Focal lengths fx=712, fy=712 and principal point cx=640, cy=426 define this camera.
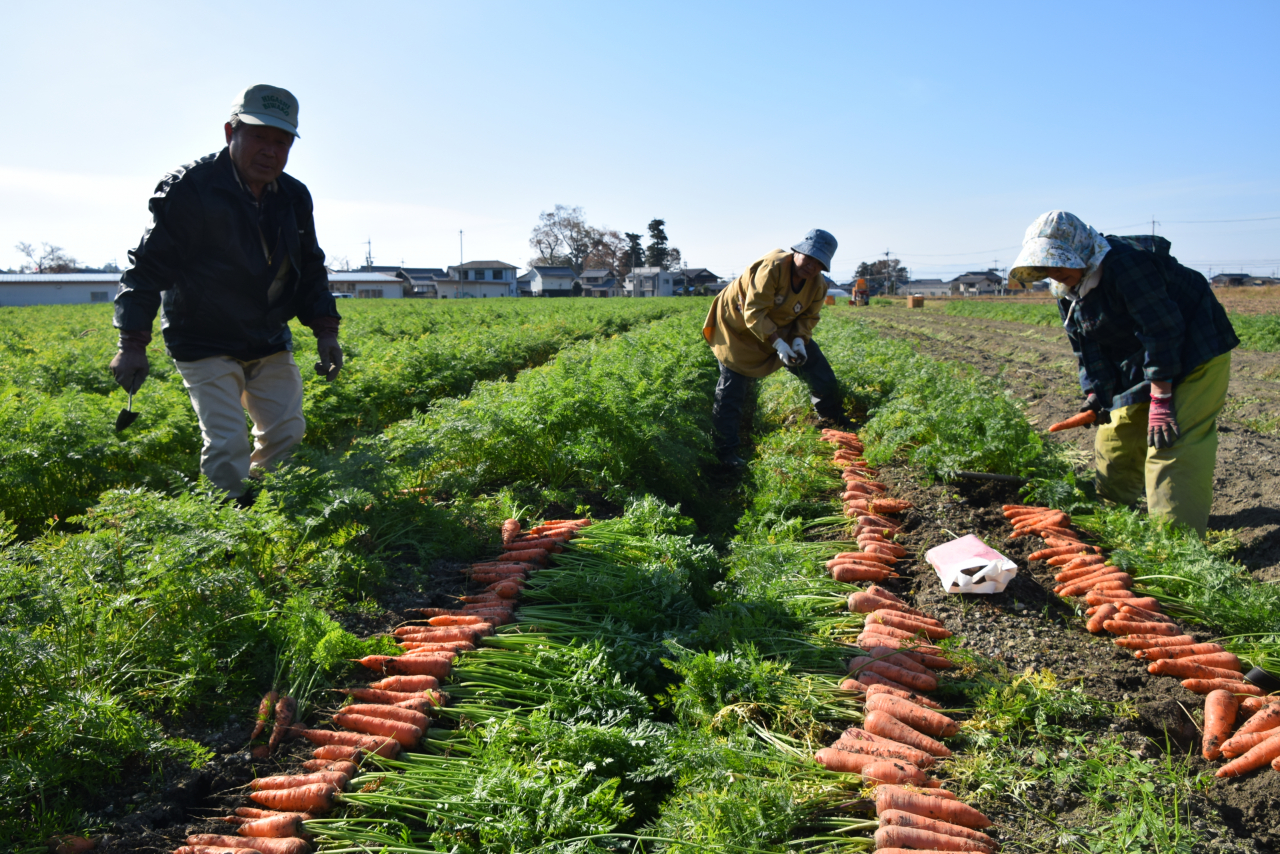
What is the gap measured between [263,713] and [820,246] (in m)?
5.45

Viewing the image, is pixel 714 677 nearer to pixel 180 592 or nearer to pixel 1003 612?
pixel 1003 612

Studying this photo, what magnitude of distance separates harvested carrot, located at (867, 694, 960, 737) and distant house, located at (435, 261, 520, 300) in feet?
273

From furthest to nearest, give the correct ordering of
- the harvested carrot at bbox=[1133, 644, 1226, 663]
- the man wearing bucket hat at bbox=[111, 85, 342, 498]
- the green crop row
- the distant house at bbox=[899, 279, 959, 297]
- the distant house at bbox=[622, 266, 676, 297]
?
the distant house at bbox=[899, 279, 959, 297] < the distant house at bbox=[622, 266, 676, 297] < the green crop row < the man wearing bucket hat at bbox=[111, 85, 342, 498] < the harvested carrot at bbox=[1133, 644, 1226, 663]

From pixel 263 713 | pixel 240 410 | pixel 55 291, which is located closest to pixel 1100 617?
pixel 263 713

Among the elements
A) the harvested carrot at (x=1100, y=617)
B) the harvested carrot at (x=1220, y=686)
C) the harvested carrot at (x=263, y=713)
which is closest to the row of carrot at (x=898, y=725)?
the harvested carrot at (x=1100, y=617)

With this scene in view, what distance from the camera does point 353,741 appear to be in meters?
2.49

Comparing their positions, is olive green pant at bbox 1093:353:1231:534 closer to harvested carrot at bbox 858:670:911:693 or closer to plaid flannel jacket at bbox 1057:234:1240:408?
plaid flannel jacket at bbox 1057:234:1240:408

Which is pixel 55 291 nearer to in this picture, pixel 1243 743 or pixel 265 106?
pixel 265 106

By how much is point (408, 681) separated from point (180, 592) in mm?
941

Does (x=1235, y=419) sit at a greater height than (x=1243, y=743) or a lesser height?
greater

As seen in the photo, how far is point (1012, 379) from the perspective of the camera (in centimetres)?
1119

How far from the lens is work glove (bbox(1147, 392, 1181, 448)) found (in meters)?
4.35

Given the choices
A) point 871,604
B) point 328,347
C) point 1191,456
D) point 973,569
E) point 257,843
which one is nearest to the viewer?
point 257,843

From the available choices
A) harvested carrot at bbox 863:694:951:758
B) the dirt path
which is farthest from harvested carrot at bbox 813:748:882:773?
the dirt path
